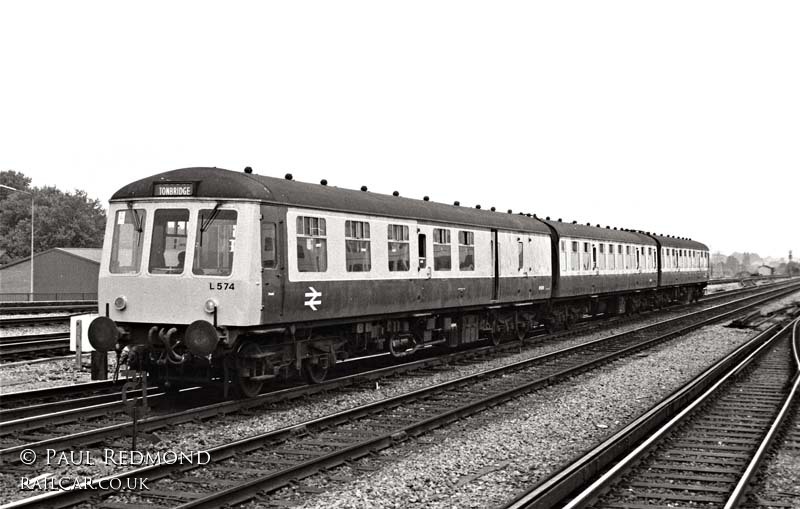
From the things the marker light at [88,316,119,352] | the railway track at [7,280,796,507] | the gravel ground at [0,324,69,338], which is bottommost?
the railway track at [7,280,796,507]

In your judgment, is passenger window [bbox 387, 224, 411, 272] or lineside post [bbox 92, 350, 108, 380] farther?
passenger window [bbox 387, 224, 411, 272]

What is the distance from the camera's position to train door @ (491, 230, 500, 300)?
1978 centimetres

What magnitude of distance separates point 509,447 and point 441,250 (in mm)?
7773

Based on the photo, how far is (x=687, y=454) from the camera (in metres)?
9.38

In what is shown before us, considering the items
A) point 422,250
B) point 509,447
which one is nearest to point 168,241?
point 509,447

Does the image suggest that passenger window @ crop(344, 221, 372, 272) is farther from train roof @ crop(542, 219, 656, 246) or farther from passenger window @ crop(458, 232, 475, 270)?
train roof @ crop(542, 219, 656, 246)

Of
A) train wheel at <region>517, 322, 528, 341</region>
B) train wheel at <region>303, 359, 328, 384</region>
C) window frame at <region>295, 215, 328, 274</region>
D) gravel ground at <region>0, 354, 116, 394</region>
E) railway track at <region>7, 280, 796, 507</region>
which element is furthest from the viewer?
train wheel at <region>517, 322, 528, 341</region>

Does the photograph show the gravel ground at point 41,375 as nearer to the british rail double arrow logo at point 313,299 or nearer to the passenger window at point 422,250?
the british rail double arrow logo at point 313,299

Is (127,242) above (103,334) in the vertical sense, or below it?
above

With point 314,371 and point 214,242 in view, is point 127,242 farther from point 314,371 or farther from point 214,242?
point 314,371

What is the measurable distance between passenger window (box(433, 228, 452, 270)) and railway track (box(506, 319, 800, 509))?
554cm

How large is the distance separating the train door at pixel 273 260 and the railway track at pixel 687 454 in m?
4.97

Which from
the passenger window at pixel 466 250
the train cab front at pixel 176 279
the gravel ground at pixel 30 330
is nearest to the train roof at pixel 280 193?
the train cab front at pixel 176 279

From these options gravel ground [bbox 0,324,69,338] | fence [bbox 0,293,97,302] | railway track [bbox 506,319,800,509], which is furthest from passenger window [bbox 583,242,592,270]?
fence [bbox 0,293,97,302]
